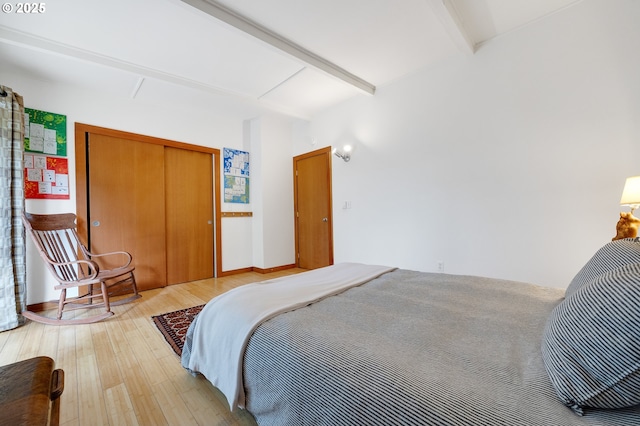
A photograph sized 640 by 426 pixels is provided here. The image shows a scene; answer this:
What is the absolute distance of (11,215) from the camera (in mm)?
2354

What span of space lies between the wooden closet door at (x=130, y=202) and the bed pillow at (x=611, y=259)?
4172 mm

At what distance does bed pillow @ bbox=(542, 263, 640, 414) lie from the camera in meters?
0.55

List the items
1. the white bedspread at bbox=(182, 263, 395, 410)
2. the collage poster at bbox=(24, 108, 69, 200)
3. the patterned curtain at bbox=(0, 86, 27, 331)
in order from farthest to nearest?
the collage poster at bbox=(24, 108, 69, 200), the patterned curtain at bbox=(0, 86, 27, 331), the white bedspread at bbox=(182, 263, 395, 410)

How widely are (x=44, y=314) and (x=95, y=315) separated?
594 mm

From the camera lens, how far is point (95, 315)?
2537 millimetres

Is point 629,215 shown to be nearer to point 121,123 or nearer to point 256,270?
point 256,270

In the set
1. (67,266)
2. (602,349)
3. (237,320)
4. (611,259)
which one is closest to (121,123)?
(67,266)

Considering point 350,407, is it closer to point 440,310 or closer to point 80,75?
point 440,310

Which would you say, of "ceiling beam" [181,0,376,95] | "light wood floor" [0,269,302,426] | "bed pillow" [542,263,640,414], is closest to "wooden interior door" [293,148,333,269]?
"ceiling beam" [181,0,376,95]

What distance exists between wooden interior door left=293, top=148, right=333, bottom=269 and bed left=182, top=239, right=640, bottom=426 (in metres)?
2.74

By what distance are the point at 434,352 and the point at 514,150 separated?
243cm

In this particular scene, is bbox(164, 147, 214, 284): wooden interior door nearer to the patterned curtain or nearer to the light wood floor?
the light wood floor

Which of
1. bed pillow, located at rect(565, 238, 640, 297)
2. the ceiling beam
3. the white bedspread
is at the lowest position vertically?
the white bedspread

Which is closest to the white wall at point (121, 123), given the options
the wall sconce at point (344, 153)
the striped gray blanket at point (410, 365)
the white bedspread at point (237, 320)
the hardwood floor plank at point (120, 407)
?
the wall sconce at point (344, 153)
